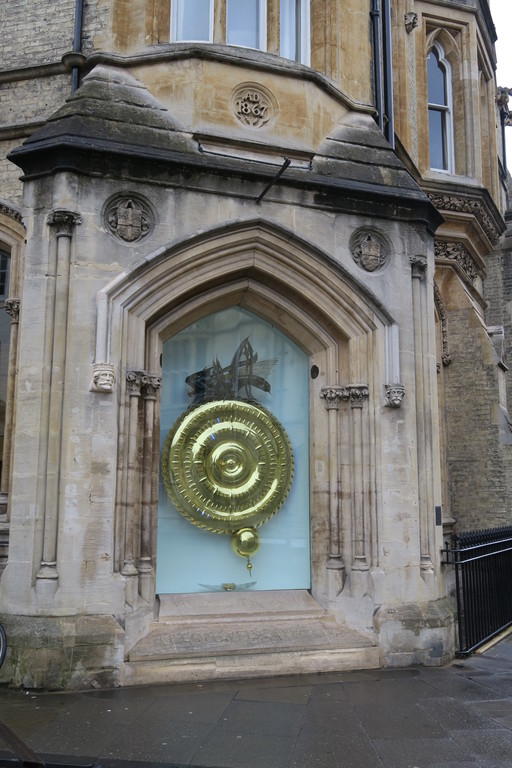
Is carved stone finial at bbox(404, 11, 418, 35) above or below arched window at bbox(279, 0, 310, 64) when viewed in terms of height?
above

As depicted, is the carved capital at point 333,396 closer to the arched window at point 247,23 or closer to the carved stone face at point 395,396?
the carved stone face at point 395,396

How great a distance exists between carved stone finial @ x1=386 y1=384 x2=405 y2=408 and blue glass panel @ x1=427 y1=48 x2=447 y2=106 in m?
6.85

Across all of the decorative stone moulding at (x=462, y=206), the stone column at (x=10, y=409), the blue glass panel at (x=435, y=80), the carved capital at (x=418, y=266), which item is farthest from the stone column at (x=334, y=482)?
the blue glass panel at (x=435, y=80)

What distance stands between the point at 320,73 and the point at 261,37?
0.78m

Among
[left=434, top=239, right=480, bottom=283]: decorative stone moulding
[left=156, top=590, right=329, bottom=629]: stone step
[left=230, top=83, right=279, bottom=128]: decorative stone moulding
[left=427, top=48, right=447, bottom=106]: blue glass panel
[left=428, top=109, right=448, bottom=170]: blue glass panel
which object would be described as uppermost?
[left=427, top=48, right=447, bottom=106]: blue glass panel

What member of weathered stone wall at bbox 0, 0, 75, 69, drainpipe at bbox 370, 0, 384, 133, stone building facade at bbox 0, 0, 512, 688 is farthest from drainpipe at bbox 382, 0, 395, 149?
weathered stone wall at bbox 0, 0, 75, 69

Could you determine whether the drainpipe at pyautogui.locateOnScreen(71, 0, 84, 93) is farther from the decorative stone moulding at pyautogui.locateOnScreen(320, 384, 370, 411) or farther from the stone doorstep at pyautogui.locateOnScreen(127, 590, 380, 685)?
the stone doorstep at pyautogui.locateOnScreen(127, 590, 380, 685)

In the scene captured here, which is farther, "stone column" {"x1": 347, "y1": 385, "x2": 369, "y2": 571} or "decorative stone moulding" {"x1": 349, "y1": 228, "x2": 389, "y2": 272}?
"decorative stone moulding" {"x1": 349, "y1": 228, "x2": 389, "y2": 272}

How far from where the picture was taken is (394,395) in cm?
700

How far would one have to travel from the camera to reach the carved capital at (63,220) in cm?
629

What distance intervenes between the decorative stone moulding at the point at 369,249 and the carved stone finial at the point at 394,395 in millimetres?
1268

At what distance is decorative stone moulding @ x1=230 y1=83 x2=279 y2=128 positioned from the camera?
7324 mm

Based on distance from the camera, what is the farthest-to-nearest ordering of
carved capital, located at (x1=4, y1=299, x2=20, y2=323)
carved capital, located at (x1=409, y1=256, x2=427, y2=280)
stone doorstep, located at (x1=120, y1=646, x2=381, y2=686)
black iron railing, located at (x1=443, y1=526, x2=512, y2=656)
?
carved capital, located at (x1=4, y1=299, x2=20, y2=323) → carved capital, located at (x1=409, y1=256, x2=427, y2=280) → black iron railing, located at (x1=443, y1=526, x2=512, y2=656) → stone doorstep, located at (x1=120, y1=646, x2=381, y2=686)

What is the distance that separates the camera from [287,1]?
26.8 feet
